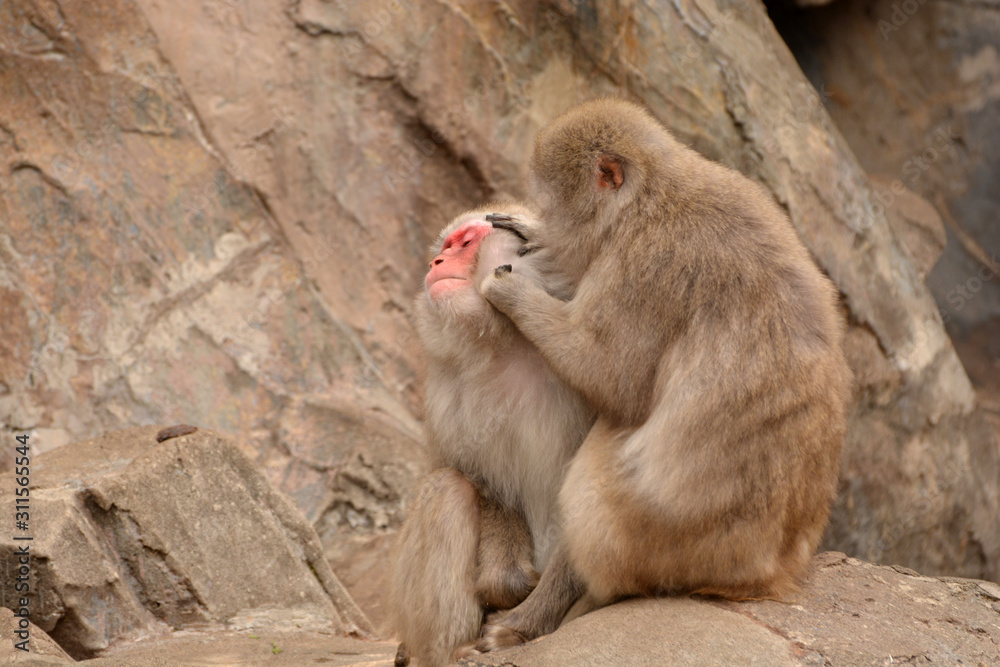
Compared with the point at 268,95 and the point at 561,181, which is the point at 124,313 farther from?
the point at 561,181

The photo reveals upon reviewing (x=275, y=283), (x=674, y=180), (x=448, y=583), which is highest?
(x=674, y=180)

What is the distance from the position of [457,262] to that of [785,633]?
1446 mm

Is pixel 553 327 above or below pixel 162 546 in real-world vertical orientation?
above

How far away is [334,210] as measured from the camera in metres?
6.44

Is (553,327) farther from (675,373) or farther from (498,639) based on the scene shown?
(498,639)

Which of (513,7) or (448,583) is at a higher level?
(513,7)

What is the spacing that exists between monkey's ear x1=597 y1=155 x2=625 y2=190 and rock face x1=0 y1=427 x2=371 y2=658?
2.24 m

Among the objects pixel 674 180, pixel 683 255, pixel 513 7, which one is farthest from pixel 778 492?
pixel 513 7

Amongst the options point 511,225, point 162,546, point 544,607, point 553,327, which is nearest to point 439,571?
point 544,607

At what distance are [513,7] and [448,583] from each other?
4.29 m

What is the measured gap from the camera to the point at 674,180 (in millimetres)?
2977

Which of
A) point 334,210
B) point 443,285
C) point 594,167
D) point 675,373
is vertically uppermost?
point 594,167

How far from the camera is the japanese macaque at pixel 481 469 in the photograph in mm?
3033

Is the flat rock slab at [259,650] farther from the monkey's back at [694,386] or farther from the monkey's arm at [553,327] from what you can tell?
the monkey's arm at [553,327]
